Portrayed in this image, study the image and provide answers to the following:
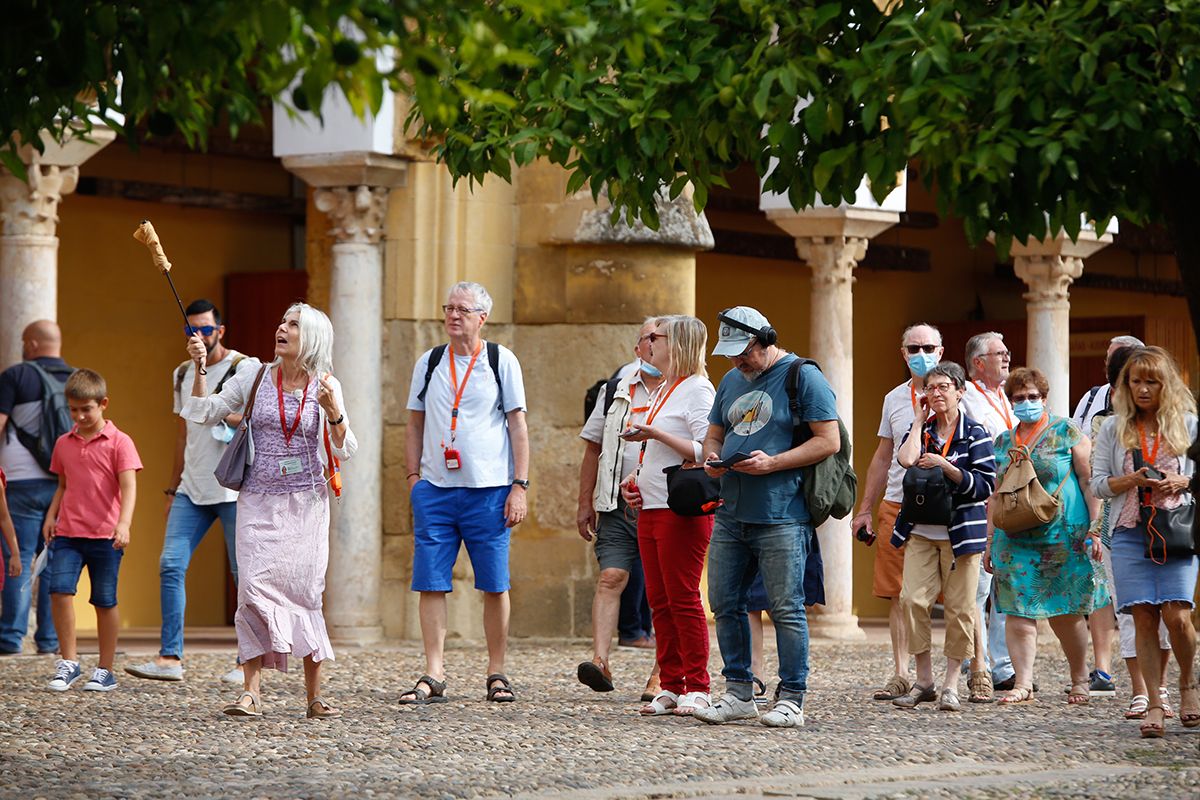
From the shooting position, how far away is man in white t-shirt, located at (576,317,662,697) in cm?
887

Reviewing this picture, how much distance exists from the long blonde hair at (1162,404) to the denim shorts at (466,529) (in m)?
2.56

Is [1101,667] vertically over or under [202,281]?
under

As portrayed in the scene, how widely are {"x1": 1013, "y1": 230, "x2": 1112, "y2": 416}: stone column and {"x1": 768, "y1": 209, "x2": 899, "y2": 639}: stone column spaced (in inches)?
78.9

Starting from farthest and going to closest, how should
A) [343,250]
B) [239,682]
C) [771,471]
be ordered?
[343,250]
[239,682]
[771,471]

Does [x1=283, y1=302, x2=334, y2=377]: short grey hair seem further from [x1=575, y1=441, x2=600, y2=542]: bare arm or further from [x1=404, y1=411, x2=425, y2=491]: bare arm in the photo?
[x1=575, y1=441, x2=600, y2=542]: bare arm

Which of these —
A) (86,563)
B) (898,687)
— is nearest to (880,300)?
(898,687)

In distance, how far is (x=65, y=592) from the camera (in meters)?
9.22

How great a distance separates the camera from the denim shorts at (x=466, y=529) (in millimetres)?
8656

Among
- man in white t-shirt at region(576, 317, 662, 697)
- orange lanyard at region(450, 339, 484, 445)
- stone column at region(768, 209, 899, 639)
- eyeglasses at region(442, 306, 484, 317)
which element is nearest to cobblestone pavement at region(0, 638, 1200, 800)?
man in white t-shirt at region(576, 317, 662, 697)

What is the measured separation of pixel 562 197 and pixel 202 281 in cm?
530

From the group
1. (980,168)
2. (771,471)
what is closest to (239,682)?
(771,471)

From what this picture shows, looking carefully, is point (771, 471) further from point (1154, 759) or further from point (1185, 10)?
point (1185, 10)

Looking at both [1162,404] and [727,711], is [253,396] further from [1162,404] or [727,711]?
[1162,404]

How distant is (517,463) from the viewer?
28.8 ft
